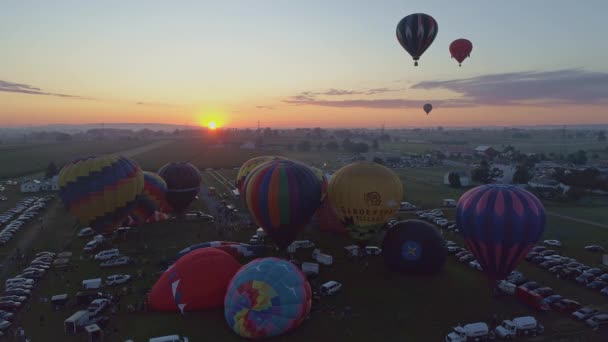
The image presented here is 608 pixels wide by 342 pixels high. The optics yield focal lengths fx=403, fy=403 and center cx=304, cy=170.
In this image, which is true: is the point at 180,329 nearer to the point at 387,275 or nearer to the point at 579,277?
the point at 387,275

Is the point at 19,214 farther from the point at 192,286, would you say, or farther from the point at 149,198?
the point at 192,286

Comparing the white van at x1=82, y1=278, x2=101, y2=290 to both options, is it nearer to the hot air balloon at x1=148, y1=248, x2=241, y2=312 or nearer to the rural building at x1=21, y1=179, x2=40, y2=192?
the hot air balloon at x1=148, y1=248, x2=241, y2=312

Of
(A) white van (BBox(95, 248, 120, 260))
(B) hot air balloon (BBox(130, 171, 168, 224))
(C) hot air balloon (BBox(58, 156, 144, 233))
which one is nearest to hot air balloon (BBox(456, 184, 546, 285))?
(A) white van (BBox(95, 248, 120, 260))

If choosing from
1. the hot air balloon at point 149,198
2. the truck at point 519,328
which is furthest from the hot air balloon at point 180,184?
the truck at point 519,328

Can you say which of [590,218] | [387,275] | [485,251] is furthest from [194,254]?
[590,218]

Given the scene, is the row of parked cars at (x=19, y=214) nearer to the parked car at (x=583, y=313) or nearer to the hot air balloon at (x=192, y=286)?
the hot air balloon at (x=192, y=286)

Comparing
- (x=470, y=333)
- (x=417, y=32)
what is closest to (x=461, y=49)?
(x=417, y=32)
